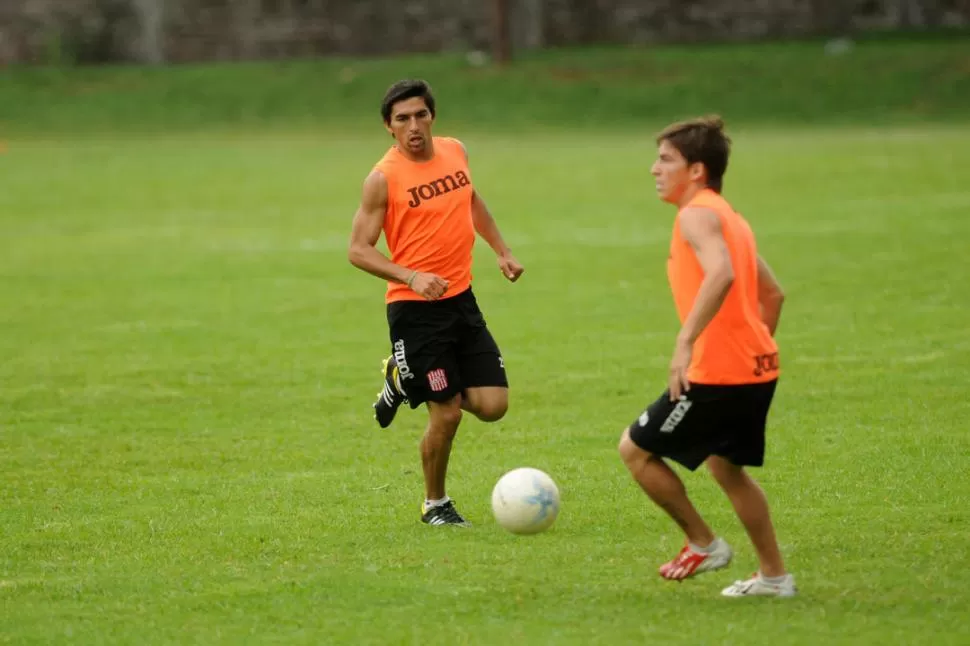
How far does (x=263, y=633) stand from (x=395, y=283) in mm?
2757

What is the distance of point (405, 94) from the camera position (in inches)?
344

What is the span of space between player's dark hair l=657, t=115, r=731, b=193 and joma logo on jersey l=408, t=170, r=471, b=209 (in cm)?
228

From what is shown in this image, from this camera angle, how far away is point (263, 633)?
6.82 metres

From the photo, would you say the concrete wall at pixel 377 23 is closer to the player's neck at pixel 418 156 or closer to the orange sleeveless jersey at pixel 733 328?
the player's neck at pixel 418 156

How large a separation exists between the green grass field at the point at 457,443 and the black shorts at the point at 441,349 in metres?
0.80

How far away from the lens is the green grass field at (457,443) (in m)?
7.11

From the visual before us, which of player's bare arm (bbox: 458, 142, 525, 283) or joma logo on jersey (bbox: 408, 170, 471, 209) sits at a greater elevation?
joma logo on jersey (bbox: 408, 170, 471, 209)

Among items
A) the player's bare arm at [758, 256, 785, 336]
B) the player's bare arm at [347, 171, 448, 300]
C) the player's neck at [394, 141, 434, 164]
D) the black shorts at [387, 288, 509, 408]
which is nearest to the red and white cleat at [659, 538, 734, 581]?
the player's bare arm at [758, 256, 785, 336]

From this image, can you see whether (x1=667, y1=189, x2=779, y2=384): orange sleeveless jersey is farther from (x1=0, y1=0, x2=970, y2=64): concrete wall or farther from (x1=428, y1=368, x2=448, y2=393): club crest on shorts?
(x1=0, y1=0, x2=970, y2=64): concrete wall

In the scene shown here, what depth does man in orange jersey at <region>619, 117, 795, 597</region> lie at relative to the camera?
22.1ft

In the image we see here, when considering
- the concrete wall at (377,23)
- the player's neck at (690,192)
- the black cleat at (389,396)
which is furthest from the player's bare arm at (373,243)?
the concrete wall at (377,23)

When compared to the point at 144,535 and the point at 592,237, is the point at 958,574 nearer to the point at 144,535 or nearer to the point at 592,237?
the point at 144,535

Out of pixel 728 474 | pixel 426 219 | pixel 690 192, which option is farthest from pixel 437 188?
pixel 728 474

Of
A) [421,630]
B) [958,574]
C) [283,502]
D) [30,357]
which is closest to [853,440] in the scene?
[958,574]
